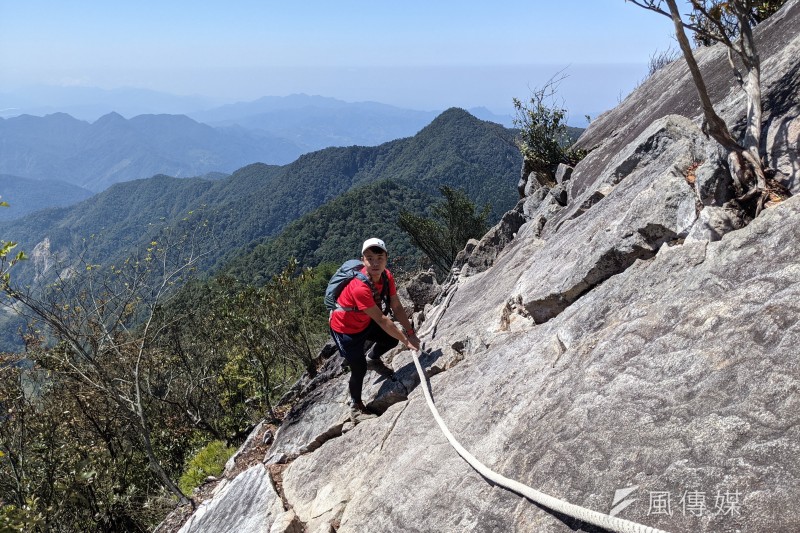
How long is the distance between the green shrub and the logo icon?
9.75m

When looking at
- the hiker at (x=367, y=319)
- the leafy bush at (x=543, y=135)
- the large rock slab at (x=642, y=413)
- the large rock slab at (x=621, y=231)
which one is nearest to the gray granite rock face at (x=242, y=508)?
the large rock slab at (x=642, y=413)

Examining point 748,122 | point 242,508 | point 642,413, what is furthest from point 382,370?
point 748,122

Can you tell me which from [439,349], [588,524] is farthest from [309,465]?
[588,524]

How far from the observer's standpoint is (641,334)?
4570 mm

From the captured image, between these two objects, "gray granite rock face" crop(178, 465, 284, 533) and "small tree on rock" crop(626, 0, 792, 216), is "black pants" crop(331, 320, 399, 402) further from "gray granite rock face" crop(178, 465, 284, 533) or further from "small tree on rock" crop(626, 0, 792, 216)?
"small tree on rock" crop(626, 0, 792, 216)

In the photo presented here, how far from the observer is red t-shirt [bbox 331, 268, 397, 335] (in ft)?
22.2

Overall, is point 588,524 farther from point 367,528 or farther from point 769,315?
point 367,528

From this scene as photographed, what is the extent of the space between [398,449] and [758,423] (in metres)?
3.84

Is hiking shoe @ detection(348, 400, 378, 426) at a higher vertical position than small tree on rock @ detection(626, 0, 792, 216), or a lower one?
lower

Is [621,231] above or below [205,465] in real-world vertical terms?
above

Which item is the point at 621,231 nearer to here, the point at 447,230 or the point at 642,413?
the point at 642,413

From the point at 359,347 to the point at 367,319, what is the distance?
1.65 feet

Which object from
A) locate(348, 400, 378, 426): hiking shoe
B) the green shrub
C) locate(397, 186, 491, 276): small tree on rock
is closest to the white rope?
locate(348, 400, 378, 426): hiking shoe

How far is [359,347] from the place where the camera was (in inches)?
295
